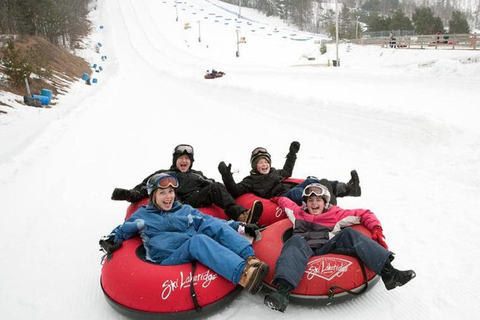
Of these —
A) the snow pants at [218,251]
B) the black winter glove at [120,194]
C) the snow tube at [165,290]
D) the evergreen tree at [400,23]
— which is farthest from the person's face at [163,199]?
the evergreen tree at [400,23]

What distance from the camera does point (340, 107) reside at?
816 centimetres

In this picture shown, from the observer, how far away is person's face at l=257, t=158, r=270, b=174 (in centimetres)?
427

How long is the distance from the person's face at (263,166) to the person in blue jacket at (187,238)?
1.21 meters

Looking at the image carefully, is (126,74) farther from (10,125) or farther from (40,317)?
(40,317)

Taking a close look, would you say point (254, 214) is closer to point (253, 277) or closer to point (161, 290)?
point (253, 277)

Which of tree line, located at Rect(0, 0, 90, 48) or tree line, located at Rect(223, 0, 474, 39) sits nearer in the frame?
tree line, located at Rect(0, 0, 90, 48)

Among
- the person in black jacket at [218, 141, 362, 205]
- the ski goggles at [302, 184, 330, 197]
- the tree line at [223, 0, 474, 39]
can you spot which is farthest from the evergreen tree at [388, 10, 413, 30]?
the ski goggles at [302, 184, 330, 197]

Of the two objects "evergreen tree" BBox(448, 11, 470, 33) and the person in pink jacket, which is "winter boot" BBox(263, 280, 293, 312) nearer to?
the person in pink jacket

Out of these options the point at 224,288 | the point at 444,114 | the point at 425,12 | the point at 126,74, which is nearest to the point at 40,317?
the point at 224,288

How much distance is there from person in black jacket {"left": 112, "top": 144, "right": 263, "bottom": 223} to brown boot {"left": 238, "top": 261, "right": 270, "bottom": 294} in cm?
104

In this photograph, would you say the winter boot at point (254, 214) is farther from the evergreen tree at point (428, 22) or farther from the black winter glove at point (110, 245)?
the evergreen tree at point (428, 22)

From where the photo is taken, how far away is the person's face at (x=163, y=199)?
3109mm

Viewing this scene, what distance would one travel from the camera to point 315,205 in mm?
3303

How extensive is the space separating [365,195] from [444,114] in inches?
128
